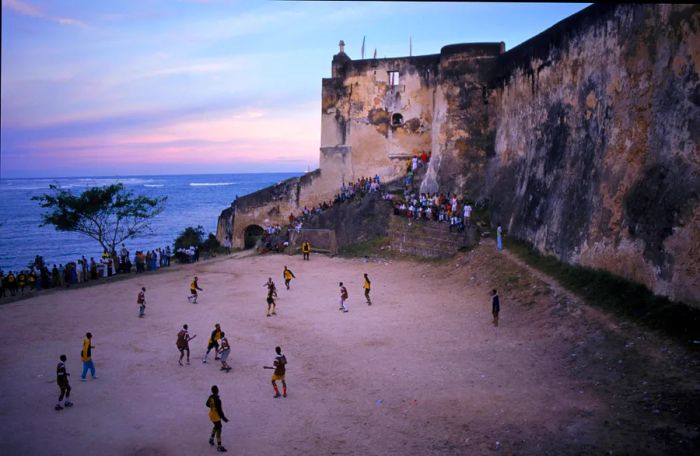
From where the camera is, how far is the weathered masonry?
40.6ft

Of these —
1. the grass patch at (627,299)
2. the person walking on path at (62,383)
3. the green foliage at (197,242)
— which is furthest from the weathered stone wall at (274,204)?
the person walking on path at (62,383)

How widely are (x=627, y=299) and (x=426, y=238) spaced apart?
11.0 meters

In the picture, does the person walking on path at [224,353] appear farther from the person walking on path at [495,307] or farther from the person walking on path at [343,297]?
the person walking on path at [495,307]

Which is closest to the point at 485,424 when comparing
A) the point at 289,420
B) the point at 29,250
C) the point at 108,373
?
the point at 289,420

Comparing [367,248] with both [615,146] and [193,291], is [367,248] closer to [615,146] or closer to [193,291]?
[193,291]

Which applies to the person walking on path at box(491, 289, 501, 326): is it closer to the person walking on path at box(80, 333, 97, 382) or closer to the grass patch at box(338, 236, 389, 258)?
the person walking on path at box(80, 333, 97, 382)

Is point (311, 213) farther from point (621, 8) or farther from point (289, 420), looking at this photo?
point (289, 420)

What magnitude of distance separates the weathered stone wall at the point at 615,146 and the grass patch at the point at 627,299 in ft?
0.76

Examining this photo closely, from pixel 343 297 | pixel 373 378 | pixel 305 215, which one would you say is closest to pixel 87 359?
pixel 373 378

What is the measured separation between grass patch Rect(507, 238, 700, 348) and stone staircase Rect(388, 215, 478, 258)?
4.72 m

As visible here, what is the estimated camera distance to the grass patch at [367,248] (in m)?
24.6

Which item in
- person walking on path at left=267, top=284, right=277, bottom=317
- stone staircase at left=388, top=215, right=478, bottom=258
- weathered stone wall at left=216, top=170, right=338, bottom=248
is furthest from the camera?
weathered stone wall at left=216, top=170, right=338, bottom=248

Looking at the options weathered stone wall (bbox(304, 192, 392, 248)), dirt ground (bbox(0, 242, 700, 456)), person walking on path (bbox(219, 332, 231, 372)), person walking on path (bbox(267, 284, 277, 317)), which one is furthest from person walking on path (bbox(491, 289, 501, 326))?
weathered stone wall (bbox(304, 192, 392, 248))

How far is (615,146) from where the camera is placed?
1495 cm
